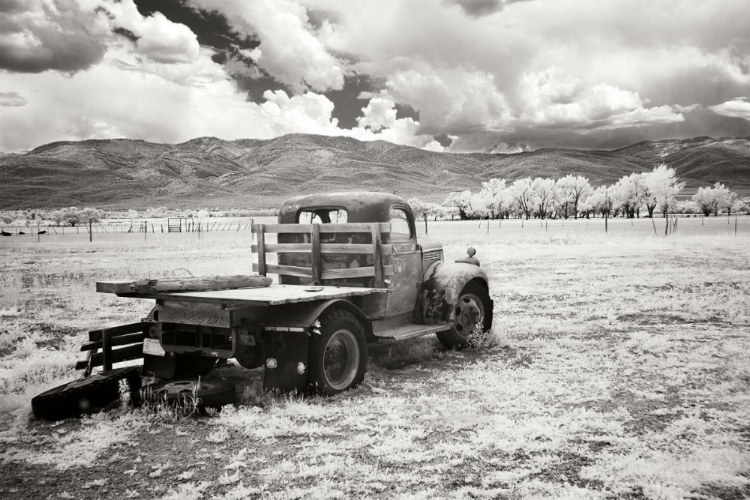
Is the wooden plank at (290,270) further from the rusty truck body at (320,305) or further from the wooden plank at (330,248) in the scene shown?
the wooden plank at (330,248)

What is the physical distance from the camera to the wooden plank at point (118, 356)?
5.80 m

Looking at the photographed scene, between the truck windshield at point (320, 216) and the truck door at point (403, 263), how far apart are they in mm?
731

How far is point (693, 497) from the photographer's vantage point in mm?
3686

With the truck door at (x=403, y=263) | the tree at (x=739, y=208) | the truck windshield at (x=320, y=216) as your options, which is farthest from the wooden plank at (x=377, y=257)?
the tree at (x=739, y=208)

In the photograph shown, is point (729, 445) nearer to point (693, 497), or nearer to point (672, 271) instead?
point (693, 497)

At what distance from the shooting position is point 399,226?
728 cm

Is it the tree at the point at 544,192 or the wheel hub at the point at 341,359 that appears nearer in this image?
the wheel hub at the point at 341,359

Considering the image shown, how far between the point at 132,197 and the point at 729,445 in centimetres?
19890

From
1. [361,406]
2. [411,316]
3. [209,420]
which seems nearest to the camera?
[209,420]

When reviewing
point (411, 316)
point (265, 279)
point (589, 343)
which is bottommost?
point (589, 343)

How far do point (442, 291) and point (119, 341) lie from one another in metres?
3.88

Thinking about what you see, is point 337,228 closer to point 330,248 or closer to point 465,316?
point 330,248

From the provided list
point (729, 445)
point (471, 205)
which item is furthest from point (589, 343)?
point (471, 205)

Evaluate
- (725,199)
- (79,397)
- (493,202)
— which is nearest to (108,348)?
(79,397)
